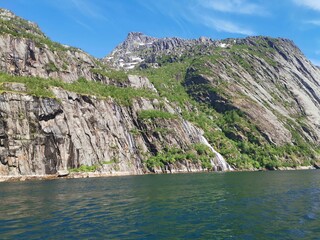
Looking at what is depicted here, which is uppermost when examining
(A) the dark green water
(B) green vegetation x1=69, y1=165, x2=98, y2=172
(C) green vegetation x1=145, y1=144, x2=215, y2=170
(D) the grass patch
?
(D) the grass patch

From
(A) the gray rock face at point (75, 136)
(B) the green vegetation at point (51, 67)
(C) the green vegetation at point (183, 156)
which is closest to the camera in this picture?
(A) the gray rock face at point (75, 136)

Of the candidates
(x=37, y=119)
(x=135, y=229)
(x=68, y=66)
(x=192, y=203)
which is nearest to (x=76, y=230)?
(x=135, y=229)

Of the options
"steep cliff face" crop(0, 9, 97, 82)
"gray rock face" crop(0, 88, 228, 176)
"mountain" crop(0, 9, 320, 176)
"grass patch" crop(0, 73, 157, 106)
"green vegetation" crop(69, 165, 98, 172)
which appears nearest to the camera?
"gray rock face" crop(0, 88, 228, 176)

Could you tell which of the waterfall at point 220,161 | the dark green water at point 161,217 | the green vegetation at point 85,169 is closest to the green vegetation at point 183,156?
the waterfall at point 220,161

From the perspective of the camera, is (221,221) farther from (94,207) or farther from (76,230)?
(94,207)

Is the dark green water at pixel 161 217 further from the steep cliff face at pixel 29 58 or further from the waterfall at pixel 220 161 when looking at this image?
the steep cliff face at pixel 29 58

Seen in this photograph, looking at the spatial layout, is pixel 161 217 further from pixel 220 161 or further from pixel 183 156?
pixel 220 161

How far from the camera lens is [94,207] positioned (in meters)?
44.6

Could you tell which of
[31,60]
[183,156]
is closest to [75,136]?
[183,156]

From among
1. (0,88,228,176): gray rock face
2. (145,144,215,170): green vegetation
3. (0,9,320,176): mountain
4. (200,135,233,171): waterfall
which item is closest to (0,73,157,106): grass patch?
(0,9,320,176): mountain

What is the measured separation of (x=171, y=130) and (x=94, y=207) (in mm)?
116254

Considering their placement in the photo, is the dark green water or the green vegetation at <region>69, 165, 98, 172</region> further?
the green vegetation at <region>69, 165, 98, 172</region>

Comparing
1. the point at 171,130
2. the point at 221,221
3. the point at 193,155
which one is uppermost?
the point at 171,130

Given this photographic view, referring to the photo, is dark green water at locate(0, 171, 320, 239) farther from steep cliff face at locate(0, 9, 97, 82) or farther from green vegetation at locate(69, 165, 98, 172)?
steep cliff face at locate(0, 9, 97, 82)
